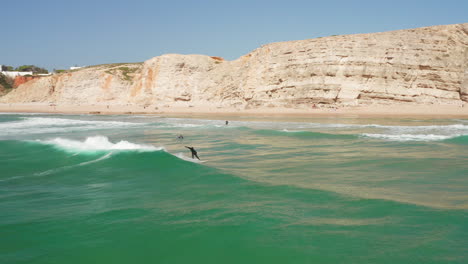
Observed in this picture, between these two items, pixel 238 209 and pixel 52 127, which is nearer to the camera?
pixel 238 209

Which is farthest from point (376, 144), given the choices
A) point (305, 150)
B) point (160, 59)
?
point (160, 59)

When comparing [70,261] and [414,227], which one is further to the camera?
[414,227]

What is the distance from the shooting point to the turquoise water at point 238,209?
13.9 feet

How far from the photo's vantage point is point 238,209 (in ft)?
18.5

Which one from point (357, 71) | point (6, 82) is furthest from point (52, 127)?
point (6, 82)

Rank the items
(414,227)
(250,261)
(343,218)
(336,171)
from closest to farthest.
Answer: (250,261)
(414,227)
(343,218)
(336,171)

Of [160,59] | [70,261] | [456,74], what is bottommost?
[70,261]


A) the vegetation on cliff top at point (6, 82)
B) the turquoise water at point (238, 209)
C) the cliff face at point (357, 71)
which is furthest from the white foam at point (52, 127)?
the vegetation on cliff top at point (6, 82)

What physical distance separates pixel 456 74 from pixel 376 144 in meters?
25.9

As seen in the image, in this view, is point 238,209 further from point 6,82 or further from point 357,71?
point 6,82

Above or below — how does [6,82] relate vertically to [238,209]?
above

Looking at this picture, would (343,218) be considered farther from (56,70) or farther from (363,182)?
(56,70)

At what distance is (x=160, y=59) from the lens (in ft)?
173

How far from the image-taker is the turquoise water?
4.25 metres
